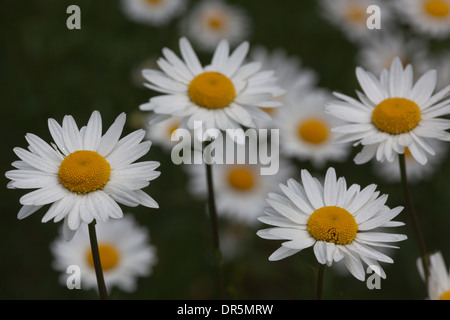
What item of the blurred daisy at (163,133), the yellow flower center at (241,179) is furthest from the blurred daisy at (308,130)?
the blurred daisy at (163,133)

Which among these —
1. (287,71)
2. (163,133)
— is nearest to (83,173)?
(163,133)

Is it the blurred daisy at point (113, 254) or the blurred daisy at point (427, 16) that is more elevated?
the blurred daisy at point (427, 16)

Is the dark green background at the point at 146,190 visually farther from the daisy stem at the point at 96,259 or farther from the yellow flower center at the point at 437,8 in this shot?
the daisy stem at the point at 96,259

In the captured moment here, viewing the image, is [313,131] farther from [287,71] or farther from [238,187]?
[287,71]

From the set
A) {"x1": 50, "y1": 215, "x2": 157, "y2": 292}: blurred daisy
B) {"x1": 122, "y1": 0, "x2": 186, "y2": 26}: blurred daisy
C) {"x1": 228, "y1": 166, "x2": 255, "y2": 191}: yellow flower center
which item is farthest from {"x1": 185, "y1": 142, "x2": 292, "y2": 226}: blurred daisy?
{"x1": 122, "y1": 0, "x2": 186, "y2": 26}: blurred daisy
